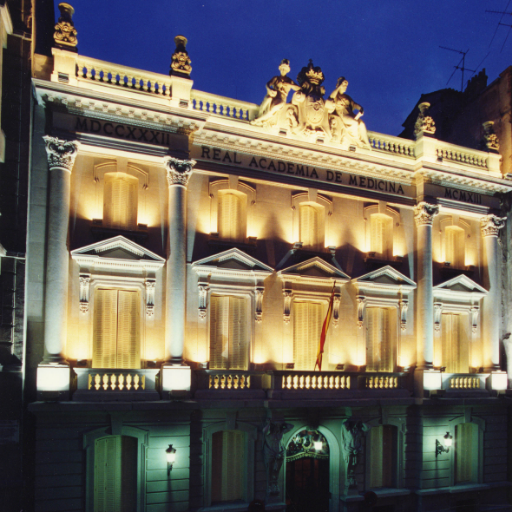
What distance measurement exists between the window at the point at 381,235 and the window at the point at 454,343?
3917 millimetres

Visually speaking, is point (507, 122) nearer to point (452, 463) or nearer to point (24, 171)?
point (452, 463)

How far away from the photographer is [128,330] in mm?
18062

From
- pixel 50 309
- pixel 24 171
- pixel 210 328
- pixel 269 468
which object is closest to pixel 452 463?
pixel 269 468

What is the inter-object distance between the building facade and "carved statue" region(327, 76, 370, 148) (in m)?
0.09

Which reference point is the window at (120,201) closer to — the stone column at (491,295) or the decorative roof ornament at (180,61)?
the decorative roof ornament at (180,61)

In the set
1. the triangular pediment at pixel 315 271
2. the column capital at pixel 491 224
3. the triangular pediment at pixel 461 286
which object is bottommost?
the triangular pediment at pixel 461 286

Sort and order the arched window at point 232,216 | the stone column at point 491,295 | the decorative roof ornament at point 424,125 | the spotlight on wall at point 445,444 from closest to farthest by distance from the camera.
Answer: the arched window at point 232,216, the spotlight on wall at point 445,444, the decorative roof ornament at point 424,125, the stone column at point 491,295

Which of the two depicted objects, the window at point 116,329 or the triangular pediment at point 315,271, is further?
the triangular pediment at point 315,271

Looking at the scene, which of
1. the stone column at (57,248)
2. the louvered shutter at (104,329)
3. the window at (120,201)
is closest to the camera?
the stone column at (57,248)

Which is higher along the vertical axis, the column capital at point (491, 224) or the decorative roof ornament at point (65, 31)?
the decorative roof ornament at point (65, 31)

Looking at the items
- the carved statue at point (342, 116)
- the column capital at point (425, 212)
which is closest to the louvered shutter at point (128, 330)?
the carved statue at point (342, 116)

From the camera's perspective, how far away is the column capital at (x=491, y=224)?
2478 cm

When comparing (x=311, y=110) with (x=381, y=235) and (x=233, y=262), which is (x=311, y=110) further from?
(x=233, y=262)

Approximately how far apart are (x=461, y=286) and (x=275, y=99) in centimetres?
1153
